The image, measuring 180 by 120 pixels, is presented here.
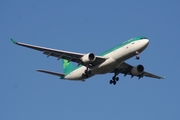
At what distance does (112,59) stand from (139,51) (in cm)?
296

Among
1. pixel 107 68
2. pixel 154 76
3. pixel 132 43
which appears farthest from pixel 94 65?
pixel 154 76

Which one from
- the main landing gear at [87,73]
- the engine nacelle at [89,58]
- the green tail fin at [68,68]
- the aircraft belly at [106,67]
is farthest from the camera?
the green tail fin at [68,68]

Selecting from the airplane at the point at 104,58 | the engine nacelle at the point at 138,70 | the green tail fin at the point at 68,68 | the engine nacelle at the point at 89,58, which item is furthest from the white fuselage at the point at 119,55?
the green tail fin at the point at 68,68

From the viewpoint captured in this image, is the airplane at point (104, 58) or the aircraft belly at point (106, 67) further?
the aircraft belly at point (106, 67)

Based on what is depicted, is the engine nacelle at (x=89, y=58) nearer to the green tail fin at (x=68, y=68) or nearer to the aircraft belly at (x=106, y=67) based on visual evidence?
the aircraft belly at (x=106, y=67)

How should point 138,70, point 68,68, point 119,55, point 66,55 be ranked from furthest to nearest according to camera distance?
point 68,68 < point 138,70 < point 66,55 < point 119,55

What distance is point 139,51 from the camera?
47094 millimetres

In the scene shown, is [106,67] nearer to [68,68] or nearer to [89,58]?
[89,58]

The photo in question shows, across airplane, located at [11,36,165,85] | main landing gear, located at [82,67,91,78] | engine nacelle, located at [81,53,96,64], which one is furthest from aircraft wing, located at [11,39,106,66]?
main landing gear, located at [82,67,91,78]

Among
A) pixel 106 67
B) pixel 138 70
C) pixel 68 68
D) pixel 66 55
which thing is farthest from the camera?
pixel 68 68

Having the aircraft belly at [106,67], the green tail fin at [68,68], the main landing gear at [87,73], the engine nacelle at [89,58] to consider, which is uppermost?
the green tail fin at [68,68]

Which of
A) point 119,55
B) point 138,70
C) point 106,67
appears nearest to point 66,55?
point 106,67

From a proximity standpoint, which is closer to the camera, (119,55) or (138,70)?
(119,55)

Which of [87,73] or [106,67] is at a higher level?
[106,67]
